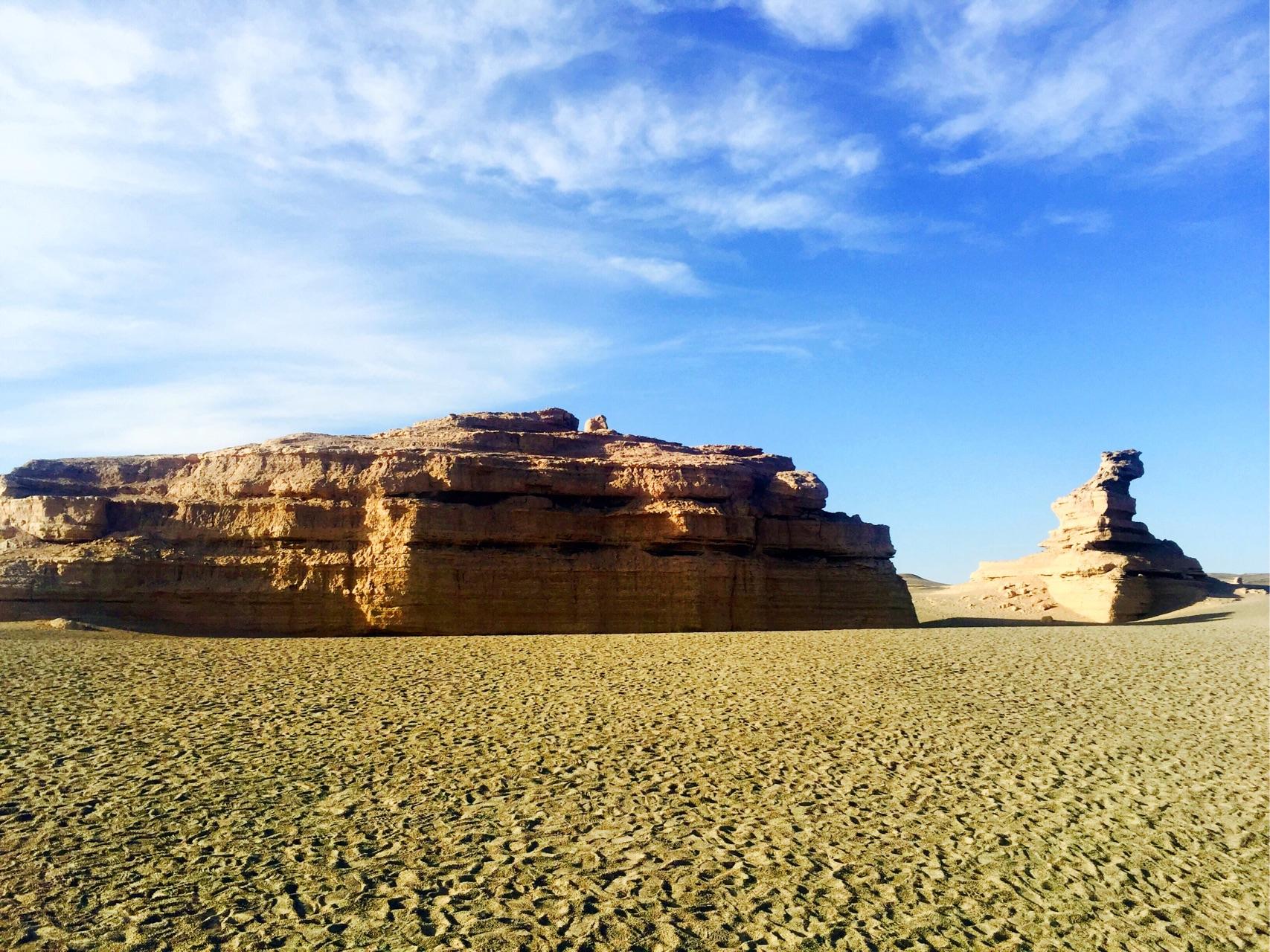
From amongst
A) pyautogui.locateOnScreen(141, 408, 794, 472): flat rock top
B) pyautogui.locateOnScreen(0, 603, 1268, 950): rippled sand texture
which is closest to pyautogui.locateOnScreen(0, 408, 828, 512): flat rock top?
pyautogui.locateOnScreen(141, 408, 794, 472): flat rock top

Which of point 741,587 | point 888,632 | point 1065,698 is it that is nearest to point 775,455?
point 741,587

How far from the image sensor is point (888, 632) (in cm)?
2266

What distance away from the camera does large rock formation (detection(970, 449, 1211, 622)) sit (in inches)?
1342

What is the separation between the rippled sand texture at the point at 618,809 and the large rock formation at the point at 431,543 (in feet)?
26.2

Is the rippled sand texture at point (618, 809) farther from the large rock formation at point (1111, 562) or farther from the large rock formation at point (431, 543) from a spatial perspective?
the large rock formation at point (1111, 562)

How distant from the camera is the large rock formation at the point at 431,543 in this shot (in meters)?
23.2

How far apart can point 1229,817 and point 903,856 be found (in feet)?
13.1

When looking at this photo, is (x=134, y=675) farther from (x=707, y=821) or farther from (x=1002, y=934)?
(x=1002, y=934)

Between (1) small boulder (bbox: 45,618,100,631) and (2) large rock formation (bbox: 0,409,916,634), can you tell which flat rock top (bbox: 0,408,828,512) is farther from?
(1) small boulder (bbox: 45,618,100,631)

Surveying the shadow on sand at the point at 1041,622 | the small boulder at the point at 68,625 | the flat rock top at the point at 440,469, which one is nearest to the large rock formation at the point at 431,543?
the flat rock top at the point at 440,469

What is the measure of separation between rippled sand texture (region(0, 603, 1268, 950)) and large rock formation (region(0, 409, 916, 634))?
26.2 feet

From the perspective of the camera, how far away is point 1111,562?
34688 millimetres

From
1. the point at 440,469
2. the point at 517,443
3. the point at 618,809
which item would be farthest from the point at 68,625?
the point at 618,809

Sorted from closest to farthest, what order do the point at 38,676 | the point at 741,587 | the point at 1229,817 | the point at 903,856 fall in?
the point at 903,856, the point at 1229,817, the point at 38,676, the point at 741,587
